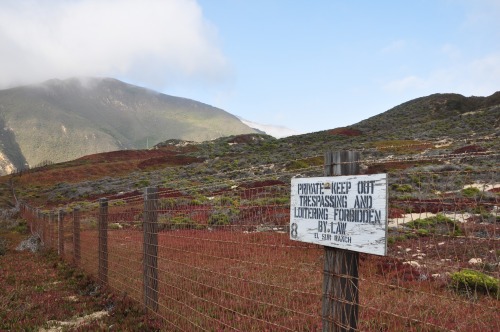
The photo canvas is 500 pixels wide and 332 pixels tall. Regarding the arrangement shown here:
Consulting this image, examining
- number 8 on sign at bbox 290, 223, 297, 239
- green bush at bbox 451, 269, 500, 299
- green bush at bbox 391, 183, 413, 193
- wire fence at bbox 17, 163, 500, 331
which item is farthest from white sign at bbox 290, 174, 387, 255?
green bush at bbox 391, 183, 413, 193

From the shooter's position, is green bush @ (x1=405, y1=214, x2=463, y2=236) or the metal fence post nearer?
green bush @ (x1=405, y1=214, x2=463, y2=236)

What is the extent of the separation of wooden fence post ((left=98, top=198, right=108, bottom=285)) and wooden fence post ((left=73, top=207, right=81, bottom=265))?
342cm

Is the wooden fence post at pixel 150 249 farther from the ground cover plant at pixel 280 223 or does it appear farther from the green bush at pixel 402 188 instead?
the green bush at pixel 402 188

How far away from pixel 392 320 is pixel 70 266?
11.0 m

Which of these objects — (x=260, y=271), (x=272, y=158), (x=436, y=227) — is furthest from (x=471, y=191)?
(x=272, y=158)

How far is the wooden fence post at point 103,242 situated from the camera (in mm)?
10336

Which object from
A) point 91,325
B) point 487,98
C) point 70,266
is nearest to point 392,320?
point 91,325

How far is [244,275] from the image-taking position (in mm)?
9953

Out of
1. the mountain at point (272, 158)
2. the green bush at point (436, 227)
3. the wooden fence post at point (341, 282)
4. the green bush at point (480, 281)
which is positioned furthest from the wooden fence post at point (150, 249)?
the mountain at point (272, 158)

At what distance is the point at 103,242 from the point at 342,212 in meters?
8.56

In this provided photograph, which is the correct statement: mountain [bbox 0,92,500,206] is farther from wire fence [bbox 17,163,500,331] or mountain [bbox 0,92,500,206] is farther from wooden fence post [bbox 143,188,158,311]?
wooden fence post [bbox 143,188,158,311]

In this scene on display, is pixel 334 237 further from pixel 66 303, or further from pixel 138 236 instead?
pixel 66 303

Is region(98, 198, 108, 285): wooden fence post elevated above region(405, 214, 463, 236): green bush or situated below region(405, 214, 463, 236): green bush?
below

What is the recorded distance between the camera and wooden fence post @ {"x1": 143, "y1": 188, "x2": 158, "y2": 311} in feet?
24.4
